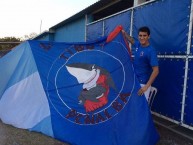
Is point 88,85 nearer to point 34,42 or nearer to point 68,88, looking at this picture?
point 68,88

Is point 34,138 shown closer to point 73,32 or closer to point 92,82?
point 92,82

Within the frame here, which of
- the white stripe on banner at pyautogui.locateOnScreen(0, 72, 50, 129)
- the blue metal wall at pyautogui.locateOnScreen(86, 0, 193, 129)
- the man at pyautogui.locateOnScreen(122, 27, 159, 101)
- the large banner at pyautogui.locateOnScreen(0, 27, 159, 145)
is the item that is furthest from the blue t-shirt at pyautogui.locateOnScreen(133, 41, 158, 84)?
the white stripe on banner at pyautogui.locateOnScreen(0, 72, 50, 129)

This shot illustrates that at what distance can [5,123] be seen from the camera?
16.9ft

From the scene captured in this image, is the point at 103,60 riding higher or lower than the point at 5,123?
higher

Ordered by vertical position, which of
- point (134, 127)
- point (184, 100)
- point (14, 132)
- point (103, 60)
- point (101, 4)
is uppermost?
point (101, 4)

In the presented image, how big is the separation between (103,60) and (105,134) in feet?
3.89

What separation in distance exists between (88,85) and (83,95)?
18 cm

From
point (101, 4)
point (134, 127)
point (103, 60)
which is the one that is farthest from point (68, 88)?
point (101, 4)

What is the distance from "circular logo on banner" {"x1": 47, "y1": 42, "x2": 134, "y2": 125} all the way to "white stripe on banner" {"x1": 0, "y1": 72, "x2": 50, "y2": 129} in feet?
0.62

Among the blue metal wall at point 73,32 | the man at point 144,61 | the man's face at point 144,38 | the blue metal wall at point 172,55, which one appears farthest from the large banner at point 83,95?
the blue metal wall at point 73,32

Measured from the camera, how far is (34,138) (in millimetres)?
4695

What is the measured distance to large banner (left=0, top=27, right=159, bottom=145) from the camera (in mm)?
4219

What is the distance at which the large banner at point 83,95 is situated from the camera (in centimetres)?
422

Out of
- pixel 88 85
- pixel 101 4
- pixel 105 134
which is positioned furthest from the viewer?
pixel 101 4
